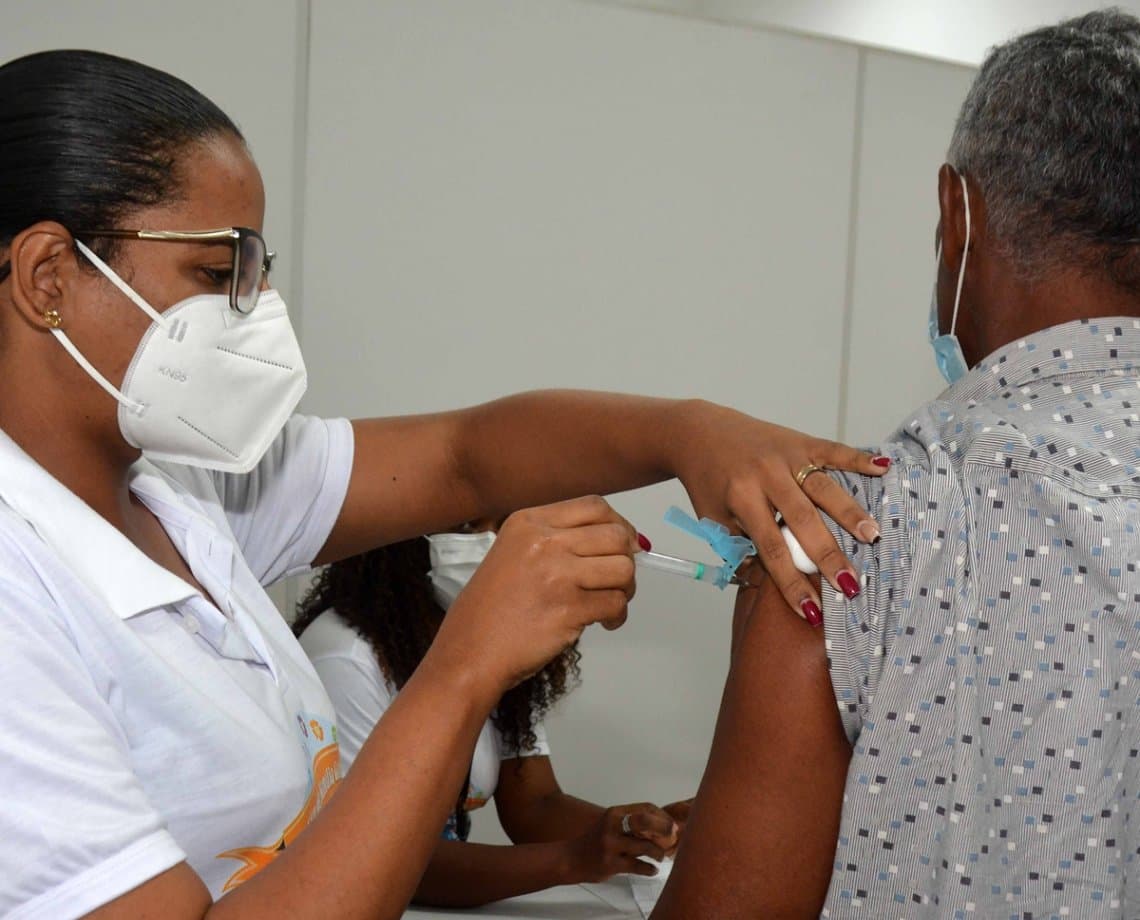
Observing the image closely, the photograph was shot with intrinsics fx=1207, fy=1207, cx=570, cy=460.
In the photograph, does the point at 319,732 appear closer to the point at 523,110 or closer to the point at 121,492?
the point at 121,492

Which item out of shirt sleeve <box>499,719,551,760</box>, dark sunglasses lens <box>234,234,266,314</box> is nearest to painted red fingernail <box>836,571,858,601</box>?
dark sunglasses lens <box>234,234,266,314</box>

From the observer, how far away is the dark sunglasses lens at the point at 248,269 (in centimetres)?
110

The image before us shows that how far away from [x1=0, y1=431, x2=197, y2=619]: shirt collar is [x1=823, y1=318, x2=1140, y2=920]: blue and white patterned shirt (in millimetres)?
577

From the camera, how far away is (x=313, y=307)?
2551 mm

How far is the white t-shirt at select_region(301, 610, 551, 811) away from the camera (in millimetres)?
2023

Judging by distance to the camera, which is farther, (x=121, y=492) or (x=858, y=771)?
(x=121, y=492)

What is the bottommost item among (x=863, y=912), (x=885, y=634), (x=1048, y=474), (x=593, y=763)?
(x=593, y=763)

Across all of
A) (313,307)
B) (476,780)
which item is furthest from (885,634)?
(313,307)

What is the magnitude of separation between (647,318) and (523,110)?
21.9 inches

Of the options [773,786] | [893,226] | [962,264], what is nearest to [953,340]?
[962,264]

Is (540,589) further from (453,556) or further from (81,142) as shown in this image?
(453,556)

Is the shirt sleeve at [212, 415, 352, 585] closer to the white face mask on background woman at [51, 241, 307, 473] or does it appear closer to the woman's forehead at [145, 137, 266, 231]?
the white face mask on background woman at [51, 241, 307, 473]

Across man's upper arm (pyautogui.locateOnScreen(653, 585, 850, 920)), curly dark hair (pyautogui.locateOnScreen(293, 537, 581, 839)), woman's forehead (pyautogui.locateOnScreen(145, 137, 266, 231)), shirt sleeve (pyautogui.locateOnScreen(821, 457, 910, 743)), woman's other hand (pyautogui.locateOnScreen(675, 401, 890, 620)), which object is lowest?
curly dark hair (pyautogui.locateOnScreen(293, 537, 581, 839))

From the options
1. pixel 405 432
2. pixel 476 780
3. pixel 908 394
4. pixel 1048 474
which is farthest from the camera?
pixel 908 394
